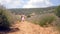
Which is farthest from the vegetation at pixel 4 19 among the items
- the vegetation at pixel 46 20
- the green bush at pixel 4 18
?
the vegetation at pixel 46 20

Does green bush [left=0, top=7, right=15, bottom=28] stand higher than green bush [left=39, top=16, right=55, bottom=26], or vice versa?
green bush [left=0, top=7, right=15, bottom=28]

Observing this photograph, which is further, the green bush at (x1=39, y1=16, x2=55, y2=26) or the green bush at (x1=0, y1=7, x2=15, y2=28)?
the green bush at (x1=39, y1=16, x2=55, y2=26)

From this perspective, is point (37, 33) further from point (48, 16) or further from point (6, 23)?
point (48, 16)

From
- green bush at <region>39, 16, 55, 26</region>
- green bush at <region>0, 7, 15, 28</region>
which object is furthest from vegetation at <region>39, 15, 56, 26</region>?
green bush at <region>0, 7, 15, 28</region>

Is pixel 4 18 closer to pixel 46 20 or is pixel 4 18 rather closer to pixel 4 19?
pixel 4 19

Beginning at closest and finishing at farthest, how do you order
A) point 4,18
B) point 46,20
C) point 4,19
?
point 4,19
point 4,18
point 46,20

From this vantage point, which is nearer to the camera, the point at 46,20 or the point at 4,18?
the point at 4,18

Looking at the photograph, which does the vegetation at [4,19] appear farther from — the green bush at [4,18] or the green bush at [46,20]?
the green bush at [46,20]

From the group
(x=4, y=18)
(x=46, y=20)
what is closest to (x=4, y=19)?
(x=4, y=18)

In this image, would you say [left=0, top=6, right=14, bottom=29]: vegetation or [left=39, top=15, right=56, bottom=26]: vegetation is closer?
[left=0, top=6, right=14, bottom=29]: vegetation

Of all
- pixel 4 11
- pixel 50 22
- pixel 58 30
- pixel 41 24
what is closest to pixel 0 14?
pixel 4 11

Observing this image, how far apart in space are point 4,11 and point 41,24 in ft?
21.4

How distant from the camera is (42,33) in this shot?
55.1 feet

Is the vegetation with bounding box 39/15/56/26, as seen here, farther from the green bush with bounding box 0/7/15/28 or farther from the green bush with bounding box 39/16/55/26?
the green bush with bounding box 0/7/15/28
